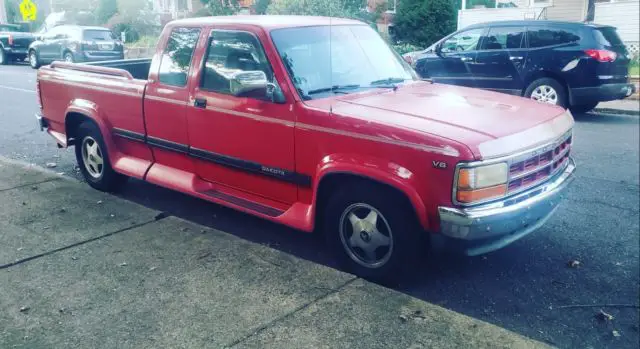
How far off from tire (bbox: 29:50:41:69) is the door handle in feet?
62.1

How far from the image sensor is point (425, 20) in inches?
118

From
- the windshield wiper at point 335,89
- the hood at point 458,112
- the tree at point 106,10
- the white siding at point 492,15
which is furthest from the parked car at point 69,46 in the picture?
the white siding at point 492,15

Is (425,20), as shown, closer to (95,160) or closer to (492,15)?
(492,15)

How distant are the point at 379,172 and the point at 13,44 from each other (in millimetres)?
22705

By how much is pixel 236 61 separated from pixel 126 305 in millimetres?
1952

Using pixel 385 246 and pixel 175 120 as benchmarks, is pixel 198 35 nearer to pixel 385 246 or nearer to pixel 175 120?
pixel 175 120

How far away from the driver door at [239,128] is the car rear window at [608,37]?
221 cm

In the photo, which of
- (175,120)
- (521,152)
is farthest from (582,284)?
(175,120)

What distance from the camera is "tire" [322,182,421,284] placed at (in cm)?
373

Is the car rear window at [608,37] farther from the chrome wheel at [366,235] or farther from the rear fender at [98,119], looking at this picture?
the rear fender at [98,119]

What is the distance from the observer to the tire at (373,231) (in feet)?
12.2

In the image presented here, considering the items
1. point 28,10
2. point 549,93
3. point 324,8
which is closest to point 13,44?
point 28,10

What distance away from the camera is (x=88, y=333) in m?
3.45

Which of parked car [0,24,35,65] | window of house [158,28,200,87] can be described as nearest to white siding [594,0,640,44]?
window of house [158,28,200,87]
